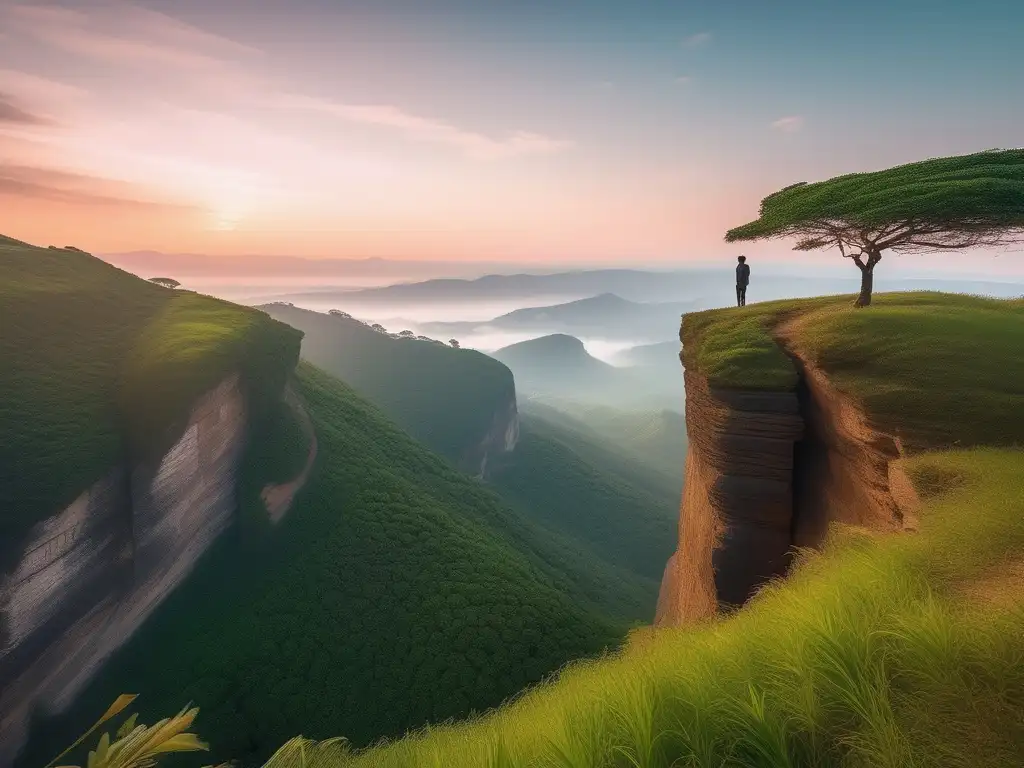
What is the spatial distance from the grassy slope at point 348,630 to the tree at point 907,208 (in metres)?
24.2

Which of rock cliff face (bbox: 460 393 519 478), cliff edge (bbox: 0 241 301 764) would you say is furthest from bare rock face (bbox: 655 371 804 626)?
rock cliff face (bbox: 460 393 519 478)

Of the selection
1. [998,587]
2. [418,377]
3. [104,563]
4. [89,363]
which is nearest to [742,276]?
[998,587]

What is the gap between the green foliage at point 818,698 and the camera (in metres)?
3.39

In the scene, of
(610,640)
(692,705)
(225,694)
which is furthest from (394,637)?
(692,705)

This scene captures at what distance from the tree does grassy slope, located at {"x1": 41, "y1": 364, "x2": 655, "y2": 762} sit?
24.2 metres

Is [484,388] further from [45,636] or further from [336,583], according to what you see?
[45,636]

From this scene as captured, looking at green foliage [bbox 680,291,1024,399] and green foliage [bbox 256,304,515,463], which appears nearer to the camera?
green foliage [bbox 680,291,1024,399]

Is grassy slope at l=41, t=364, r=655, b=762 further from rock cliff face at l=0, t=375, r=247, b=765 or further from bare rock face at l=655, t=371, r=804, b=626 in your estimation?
bare rock face at l=655, t=371, r=804, b=626

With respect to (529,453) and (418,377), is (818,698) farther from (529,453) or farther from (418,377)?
(418,377)

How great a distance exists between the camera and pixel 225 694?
73.6 feet

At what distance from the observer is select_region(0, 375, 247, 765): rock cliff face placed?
19.3 metres

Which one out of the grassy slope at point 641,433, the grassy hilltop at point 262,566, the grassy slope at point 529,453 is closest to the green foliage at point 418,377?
the grassy slope at point 529,453

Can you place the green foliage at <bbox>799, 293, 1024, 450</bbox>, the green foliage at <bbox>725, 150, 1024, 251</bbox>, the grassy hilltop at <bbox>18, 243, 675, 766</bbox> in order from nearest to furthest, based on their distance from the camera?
the green foliage at <bbox>799, 293, 1024, 450</bbox>
the green foliage at <bbox>725, 150, 1024, 251</bbox>
the grassy hilltop at <bbox>18, 243, 675, 766</bbox>

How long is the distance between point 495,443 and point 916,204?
276 ft
